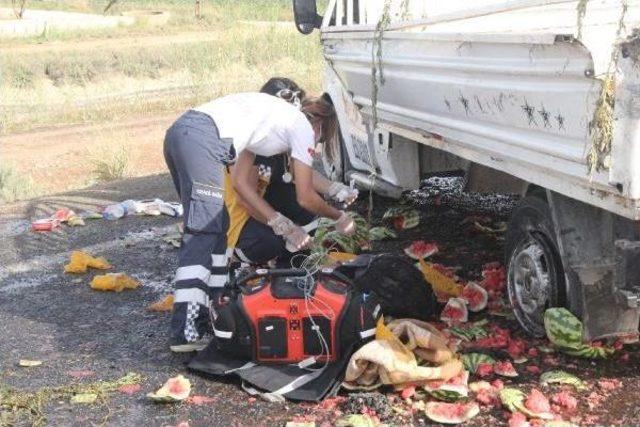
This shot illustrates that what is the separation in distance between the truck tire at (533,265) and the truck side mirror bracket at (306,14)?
3.95m

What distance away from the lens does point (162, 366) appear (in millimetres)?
5031

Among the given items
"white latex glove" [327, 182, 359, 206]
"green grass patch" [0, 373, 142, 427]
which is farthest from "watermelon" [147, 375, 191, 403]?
"white latex glove" [327, 182, 359, 206]

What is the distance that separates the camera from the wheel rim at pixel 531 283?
4613mm

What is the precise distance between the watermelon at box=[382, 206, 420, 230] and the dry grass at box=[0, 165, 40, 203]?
18.9ft

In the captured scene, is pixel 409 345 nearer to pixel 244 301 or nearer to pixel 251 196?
pixel 244 301

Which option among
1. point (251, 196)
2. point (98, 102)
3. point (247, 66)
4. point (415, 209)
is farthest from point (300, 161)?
point (247, 66)

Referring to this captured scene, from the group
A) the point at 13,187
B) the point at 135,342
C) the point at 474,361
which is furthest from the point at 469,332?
the point at 13,187

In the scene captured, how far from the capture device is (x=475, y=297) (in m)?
5.46

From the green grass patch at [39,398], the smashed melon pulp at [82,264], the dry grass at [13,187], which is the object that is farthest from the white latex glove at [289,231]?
the dry grass at [13,187]

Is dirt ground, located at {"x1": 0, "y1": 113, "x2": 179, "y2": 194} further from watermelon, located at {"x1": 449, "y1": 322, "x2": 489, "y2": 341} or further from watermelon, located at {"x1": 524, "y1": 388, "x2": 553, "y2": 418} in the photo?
→ watermelon, located at {"x1": 524, "y1": 388, "x2": 553, "y2": 418}

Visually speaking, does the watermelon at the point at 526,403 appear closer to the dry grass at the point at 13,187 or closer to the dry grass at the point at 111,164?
the dry grass at the point at 13,187

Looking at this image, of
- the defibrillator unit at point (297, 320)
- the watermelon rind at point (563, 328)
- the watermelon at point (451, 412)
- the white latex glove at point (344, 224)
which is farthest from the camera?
the white latex glove at point (344, 224)

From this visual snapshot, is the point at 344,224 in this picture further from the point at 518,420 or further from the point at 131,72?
the point at 131,72

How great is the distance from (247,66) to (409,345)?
72.2 ft
